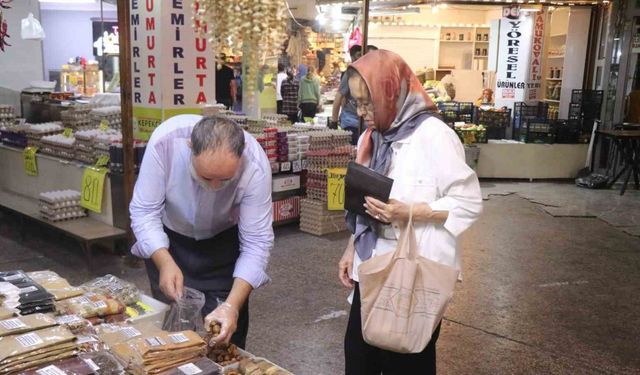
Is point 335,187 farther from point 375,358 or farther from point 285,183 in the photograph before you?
point 375,358

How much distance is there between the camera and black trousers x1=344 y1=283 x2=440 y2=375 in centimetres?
244

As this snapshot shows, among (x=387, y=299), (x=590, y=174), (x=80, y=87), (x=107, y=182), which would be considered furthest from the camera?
(x=80, y=87)

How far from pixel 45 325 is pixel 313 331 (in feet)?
7.84

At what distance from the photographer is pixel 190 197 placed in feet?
7.99

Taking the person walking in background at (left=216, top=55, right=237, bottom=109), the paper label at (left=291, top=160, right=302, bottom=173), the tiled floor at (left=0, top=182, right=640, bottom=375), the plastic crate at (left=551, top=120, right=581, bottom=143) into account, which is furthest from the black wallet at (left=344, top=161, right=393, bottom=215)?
the plastic crate at (left=551, top=120, right=581, bottom=143)

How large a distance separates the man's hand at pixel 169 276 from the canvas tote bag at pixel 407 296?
2.47ft

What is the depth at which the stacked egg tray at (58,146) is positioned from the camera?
5809mm

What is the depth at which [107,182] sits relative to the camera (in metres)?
5.35

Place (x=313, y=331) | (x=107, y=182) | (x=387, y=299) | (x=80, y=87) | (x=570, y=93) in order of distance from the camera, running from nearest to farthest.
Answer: (x=387, y=299) → (x=313, y=331) → (x=107, y=182) → (x=570, y=93) → (x=80, y=87)

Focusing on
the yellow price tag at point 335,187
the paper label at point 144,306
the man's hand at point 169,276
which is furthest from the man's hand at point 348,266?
the yellow price tag at point 335,187

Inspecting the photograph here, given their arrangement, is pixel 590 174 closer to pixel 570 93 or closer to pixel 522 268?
pixel 570 93

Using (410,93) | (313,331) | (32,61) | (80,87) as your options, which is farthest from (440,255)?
(80,87)

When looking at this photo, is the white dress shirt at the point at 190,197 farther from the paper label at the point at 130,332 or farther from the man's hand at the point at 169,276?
the paper label at the point at 130,332

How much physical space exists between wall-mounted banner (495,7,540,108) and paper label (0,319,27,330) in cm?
994
